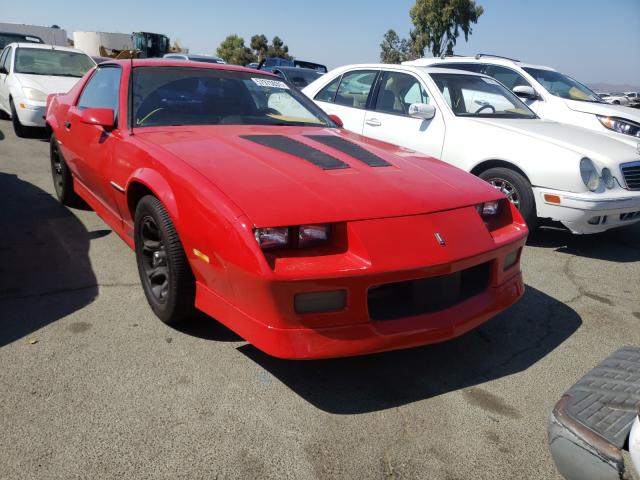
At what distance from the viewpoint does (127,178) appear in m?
3.00

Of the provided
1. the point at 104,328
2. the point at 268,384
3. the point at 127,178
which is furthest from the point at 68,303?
the point at 268,384

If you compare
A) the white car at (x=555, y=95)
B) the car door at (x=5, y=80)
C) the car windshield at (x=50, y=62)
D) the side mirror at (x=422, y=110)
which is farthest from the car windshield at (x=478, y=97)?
the car door at (x=5, y=80)

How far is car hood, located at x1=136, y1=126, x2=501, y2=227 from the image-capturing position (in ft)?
7.24

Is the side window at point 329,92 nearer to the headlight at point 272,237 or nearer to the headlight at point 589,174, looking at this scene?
the headlight at point 589,174

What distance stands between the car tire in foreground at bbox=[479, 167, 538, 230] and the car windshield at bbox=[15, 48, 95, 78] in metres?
7.24

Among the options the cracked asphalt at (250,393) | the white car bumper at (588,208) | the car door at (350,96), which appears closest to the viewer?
the cracked asphalt at (250,393)

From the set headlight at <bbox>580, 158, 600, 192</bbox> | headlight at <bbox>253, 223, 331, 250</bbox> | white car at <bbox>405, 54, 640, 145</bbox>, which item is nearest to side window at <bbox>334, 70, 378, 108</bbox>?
white car at <bbox>405, 54, 640, 145</bbox>

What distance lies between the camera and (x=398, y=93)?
18.6ft

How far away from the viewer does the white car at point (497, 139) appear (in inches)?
171

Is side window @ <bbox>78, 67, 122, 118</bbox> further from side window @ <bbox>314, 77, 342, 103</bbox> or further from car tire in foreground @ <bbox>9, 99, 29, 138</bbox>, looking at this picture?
car tire in foreground @ <bbox>9, 99, 29, 138</bbox>

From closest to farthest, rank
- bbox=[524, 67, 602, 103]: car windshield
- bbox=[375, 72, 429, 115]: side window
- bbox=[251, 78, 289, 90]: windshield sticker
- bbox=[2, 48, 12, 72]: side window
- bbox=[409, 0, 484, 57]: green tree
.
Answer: bbox=[251, 78, 289, 90]: windshield sticker
bbox=[375, 72, 429, 115]: side window
bbox=[524, 67, 602, 103]: car windshield
bbox=[2, 48, 12, 72]: side window
bbox=[409, 0, 484, 57]: green tree

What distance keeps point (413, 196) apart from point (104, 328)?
5.84 feet

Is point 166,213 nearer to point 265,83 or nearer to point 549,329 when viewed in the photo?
point 265,83

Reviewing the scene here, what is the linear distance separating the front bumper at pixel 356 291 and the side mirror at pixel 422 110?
283cm
